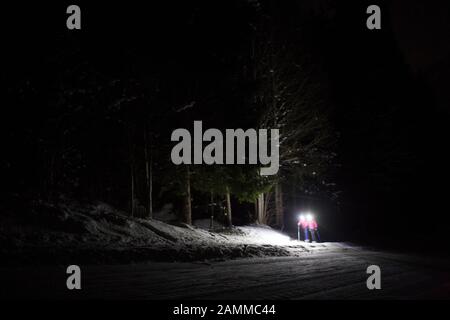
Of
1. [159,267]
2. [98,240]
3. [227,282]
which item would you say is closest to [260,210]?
[98,240]

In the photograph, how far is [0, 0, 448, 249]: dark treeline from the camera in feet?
44.0

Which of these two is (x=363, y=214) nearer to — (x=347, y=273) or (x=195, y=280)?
(x=347, y=273)

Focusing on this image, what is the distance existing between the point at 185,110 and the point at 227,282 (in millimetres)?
11759

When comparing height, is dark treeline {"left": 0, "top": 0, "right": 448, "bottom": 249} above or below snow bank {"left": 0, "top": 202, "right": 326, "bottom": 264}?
above

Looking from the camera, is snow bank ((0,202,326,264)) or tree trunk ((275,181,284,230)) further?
tree trunk ((275,181,284,230))

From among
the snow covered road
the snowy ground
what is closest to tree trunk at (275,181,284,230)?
the snowy ground

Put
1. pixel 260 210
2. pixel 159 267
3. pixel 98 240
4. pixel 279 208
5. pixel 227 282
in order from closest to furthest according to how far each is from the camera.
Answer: pixel 227 282 → pixel 159 267 → pixel 98 240 → pixel 260 210 → pixel 279 208

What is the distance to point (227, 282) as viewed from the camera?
789 centimetres

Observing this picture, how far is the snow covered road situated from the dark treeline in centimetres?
691

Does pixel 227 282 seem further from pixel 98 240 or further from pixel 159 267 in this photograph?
pixel 98 240

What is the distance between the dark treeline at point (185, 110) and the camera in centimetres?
1341

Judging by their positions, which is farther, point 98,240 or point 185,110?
point 185,110

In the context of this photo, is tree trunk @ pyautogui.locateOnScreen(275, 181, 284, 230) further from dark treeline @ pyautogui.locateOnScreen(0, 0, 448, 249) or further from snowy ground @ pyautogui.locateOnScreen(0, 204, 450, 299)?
snowy ground @ pyautogui.locateOnScreen(0, 204, 450, 299)

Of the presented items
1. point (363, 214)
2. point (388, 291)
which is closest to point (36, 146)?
point (388, 291)
